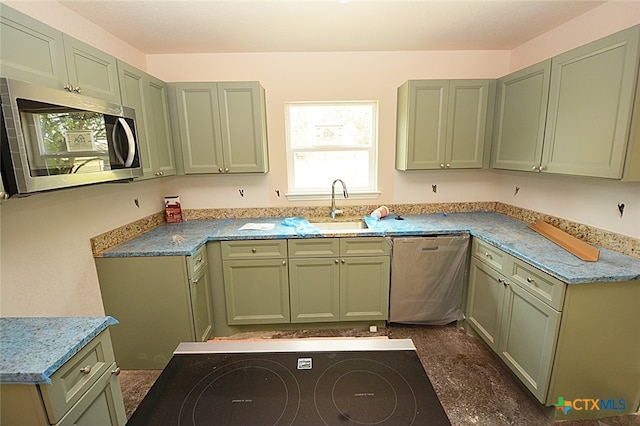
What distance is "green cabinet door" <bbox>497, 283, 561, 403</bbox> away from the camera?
164 centimetres

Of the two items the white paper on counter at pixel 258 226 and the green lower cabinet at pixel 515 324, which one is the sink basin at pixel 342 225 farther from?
the green lower cabinet at pixel 515 324

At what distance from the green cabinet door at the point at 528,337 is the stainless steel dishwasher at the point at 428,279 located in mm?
501

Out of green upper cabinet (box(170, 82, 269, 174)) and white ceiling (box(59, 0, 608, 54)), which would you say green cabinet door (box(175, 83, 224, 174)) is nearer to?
green upper cabinet (box(170, 82, 269, 174))

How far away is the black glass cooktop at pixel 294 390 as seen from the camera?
2.31 feet

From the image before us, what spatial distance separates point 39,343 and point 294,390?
39.4 inches

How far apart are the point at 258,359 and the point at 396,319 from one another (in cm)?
193

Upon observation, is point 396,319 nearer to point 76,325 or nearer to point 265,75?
point 76,325

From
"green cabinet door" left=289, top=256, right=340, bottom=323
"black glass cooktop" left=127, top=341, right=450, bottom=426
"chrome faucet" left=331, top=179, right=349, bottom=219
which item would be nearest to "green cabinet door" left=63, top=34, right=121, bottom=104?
"black glass cooktop" left=127, top=341, right=450, bottom=426

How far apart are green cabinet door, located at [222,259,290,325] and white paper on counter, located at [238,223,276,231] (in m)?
0.29

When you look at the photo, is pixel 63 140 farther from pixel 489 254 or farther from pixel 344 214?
pixel 489 254

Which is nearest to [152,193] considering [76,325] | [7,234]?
[7,234]

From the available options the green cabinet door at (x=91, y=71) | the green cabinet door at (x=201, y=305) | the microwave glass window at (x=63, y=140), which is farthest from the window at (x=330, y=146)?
the microwave glass window at (x=63, y=140)

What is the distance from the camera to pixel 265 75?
9.09ft

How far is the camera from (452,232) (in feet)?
7.93
